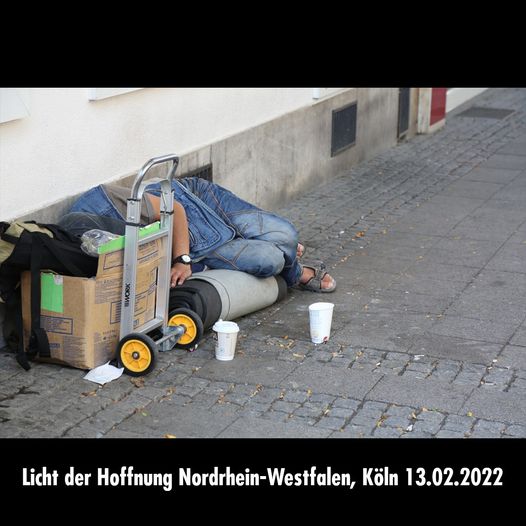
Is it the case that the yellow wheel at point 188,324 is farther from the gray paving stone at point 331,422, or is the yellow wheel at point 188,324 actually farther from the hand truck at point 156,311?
the gray paving stone at point 331,422

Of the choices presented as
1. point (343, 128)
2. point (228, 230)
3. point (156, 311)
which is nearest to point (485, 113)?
point (343, 128)

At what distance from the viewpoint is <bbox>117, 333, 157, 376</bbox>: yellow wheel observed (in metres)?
5.25

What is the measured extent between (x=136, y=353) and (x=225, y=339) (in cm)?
51

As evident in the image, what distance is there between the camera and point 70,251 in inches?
205

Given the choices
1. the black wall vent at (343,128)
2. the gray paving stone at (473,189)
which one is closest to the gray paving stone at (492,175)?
A: the gray paving stone at (473,189)

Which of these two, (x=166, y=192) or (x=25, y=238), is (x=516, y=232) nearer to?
(x=166, y=192)

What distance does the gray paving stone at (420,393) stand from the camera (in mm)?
5008

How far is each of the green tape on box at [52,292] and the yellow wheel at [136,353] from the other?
0.38 m

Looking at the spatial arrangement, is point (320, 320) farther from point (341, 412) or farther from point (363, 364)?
point (341, 412)

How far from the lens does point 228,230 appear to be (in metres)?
6.46

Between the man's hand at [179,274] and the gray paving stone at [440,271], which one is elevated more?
the man's hand at [179,274]

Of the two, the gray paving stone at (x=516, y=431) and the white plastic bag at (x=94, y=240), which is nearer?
the gray paving stone at (x=516, y=431)
